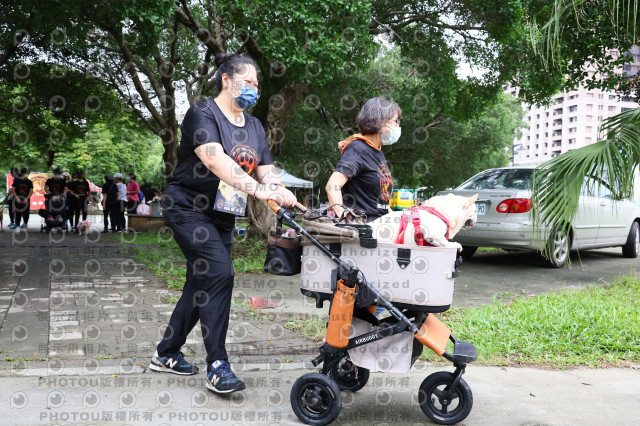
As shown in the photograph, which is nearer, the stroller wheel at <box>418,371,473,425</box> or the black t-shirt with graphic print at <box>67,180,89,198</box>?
the stroller wheel at <box>418,371,473,425</box>

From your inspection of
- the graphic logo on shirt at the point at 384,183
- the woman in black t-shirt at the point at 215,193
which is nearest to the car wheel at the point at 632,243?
the graphic logo on shirt at the point at 384,183

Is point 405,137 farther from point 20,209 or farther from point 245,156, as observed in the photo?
point 245,156

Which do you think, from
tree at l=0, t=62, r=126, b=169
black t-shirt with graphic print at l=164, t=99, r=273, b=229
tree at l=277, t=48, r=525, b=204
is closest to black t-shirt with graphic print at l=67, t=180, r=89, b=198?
tree at l=0, t=62, r=126, b=169

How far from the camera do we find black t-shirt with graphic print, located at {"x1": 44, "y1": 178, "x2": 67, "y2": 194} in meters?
15.1

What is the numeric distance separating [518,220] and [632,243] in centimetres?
388

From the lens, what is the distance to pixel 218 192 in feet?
10.7

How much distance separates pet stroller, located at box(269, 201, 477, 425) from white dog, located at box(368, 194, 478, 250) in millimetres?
70

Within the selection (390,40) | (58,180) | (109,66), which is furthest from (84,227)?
(390,40)

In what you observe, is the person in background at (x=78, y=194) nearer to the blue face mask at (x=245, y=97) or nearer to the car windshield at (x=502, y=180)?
the car windshield at (x=502, y=180)

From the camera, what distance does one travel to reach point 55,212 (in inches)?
606

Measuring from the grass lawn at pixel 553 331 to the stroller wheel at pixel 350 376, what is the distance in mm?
903

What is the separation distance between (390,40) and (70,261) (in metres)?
8.78

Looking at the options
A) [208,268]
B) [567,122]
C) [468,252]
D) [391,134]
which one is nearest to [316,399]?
[208,268]

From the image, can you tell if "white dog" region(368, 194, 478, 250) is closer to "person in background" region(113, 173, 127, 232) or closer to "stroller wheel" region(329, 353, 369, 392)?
"stroller wheel" region(329, 353, 369, 392)
